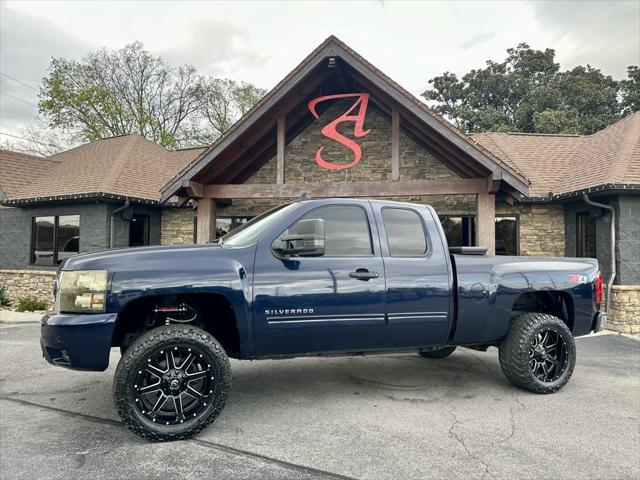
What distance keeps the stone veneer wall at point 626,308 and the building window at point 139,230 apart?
42.5ft

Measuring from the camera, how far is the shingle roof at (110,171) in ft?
41.4

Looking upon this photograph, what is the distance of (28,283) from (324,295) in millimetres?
13267

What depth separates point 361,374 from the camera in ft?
16.5

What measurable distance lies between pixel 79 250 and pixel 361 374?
1081cm

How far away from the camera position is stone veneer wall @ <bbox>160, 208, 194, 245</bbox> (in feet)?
44.2

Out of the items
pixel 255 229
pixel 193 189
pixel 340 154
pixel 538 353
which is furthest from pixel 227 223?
pixel 538 353

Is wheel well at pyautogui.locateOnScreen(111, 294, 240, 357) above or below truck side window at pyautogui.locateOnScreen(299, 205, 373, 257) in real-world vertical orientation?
below

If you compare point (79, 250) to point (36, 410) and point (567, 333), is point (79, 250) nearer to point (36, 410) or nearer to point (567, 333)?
point (36, 410)

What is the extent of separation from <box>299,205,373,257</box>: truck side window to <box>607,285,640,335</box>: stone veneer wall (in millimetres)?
8376

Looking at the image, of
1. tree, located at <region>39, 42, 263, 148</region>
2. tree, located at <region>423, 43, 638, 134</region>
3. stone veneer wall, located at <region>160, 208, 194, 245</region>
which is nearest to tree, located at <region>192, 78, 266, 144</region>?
tree, located at <region>39, 42, 263, 148</region>

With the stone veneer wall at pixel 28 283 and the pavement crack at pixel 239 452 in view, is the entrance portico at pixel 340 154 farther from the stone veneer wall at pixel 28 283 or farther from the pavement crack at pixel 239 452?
the pavement crack at pixel 239 452

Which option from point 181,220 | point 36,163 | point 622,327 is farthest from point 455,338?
point 36,163

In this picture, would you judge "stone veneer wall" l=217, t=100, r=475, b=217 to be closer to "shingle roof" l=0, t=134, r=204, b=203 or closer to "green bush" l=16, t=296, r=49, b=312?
"shingle roof" l=0, t=134, r=204, b=203

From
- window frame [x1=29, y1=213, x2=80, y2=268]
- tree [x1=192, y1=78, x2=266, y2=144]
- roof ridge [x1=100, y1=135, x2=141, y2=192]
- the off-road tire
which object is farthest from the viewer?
tree [x1=192, y1=78, x2=266, y2=144]
